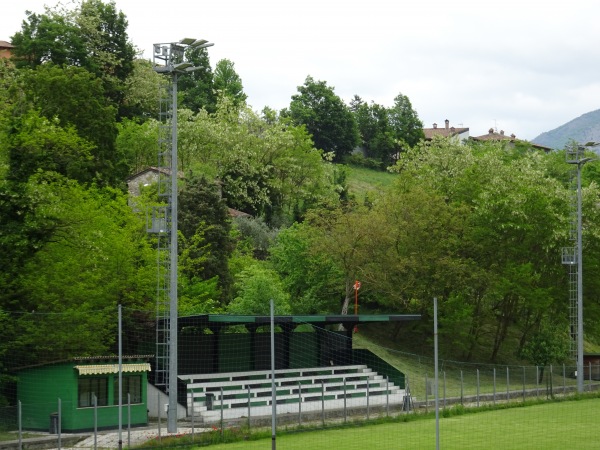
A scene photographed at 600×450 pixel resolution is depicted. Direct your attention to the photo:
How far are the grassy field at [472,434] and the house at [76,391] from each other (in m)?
5.26

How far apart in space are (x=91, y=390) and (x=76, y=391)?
82 centimetres

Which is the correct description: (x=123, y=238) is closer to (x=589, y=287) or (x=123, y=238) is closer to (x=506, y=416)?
(x=506, y=416)

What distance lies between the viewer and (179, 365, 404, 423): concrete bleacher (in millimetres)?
34406

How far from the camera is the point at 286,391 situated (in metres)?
38.6

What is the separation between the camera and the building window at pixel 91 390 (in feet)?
102

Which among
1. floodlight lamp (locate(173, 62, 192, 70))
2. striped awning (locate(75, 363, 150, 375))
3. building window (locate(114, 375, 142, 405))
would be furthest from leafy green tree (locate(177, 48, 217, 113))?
striped awning (locate(75, 363, 150, 375))

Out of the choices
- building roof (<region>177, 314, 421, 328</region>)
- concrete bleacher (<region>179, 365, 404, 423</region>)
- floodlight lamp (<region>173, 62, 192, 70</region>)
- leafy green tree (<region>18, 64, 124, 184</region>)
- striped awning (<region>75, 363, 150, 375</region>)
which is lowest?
concrete bleacher (<region>179, 365, 404, 423</region>)

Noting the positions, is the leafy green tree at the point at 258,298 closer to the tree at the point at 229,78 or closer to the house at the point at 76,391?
the house at the point at 76,391

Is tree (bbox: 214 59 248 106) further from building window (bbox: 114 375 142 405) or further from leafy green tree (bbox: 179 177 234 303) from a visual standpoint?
building window (bbox: 114 375 142 405)

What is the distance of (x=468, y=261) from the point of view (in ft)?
179

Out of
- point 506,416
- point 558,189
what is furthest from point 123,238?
point 558,189

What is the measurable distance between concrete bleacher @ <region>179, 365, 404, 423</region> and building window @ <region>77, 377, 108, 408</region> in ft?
9.63

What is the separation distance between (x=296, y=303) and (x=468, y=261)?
34.0ft

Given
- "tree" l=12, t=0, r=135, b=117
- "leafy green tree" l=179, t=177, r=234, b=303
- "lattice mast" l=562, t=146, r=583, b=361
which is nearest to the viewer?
"lattice mast" l=562, t=146, r=583, b=361
